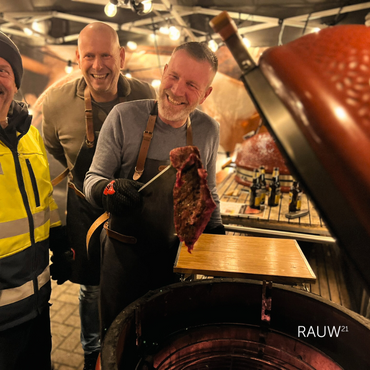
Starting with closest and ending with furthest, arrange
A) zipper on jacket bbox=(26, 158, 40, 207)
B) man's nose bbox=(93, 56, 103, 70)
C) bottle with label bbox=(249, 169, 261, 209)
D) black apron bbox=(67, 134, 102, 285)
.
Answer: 1. zipper on jacket bbox=(26, 158, 40, 207)
2. man's nose bbox=(93, 56, 103, 70)
3. black apron bbox=(67, 134, 102, 285)
4. bottle with label bbox=(249, 169, 261, 209)

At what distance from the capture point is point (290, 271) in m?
1.45

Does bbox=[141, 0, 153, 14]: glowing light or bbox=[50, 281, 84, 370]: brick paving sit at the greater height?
bbox=[141, 0, 153, 14]: glowing light

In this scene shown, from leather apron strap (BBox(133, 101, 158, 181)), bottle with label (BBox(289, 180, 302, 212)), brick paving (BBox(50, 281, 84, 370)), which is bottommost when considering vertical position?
brick paving (BBox(50, 281, 84, 370))

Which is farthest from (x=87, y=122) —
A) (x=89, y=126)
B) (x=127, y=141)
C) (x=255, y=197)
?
(x=255, y=197)

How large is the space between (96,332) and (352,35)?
8.81 feet

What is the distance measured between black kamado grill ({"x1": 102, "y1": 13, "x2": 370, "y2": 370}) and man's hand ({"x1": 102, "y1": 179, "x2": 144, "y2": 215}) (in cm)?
41

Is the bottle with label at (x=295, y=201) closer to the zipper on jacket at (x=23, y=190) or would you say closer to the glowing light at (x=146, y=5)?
the zipper on jacket at (x=23, y=190)

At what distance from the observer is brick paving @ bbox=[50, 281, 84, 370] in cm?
261

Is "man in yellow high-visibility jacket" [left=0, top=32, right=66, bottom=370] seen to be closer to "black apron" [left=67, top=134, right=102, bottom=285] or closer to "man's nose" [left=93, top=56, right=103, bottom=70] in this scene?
"black apron" [left=67, top=134, right=102, bottom=285]

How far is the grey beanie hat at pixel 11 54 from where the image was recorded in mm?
1403

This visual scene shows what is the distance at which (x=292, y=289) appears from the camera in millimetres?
1337

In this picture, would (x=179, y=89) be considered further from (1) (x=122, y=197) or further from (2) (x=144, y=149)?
(1) (x=122, y=197)

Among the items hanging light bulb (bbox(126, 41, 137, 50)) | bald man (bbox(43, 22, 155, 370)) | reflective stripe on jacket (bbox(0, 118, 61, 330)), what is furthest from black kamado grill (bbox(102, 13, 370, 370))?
hanging light bulb (bbox(126, 41, 137, 50))

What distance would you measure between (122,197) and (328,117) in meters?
1.01
